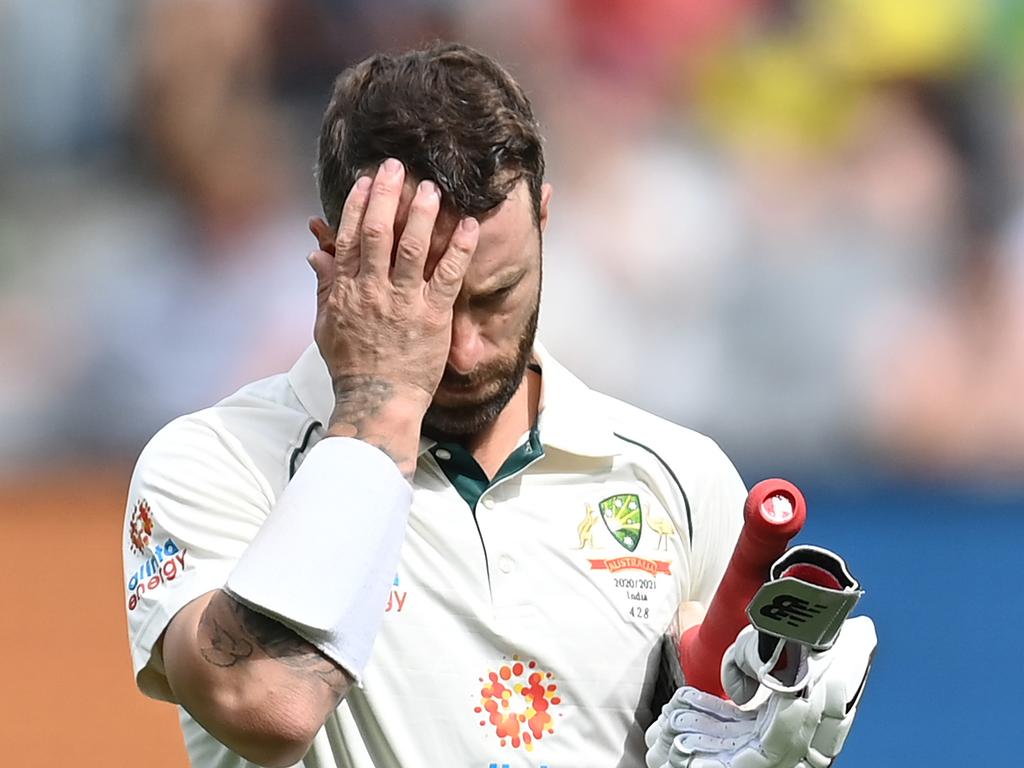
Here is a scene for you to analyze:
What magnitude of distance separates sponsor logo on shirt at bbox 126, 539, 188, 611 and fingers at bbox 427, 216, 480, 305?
35 cm

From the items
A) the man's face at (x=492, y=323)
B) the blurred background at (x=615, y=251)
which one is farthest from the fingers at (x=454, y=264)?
the blurred background at (x=615, y=251)

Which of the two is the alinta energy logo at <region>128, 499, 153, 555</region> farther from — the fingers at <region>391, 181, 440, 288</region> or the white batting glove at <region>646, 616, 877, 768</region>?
the white batting glove at <region>646, 616, 877, 768</region>

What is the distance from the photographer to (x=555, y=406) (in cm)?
178

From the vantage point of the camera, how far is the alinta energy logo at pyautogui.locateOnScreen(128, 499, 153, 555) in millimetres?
1587

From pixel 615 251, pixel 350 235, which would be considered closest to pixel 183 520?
pixel 350 235

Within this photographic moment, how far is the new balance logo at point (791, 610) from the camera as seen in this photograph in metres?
1.32

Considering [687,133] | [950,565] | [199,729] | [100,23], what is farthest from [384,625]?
[100,23]

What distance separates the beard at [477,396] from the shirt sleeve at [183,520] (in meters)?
0.19

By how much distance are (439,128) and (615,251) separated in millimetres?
2288

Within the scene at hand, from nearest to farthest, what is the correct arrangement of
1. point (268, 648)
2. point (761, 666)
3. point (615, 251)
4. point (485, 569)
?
point (268, 648) → point (761, 666) → point (485, 569) → point (615, 251)

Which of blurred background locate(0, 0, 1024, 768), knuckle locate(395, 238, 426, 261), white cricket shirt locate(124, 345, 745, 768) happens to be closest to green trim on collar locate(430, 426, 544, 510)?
white cricket shirt locate(124, 345, 745, 768)

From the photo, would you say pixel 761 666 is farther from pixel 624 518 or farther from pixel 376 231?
pixel 376 231

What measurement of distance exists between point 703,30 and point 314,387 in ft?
8.11

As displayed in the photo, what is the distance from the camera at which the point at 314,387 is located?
66.5 inches
